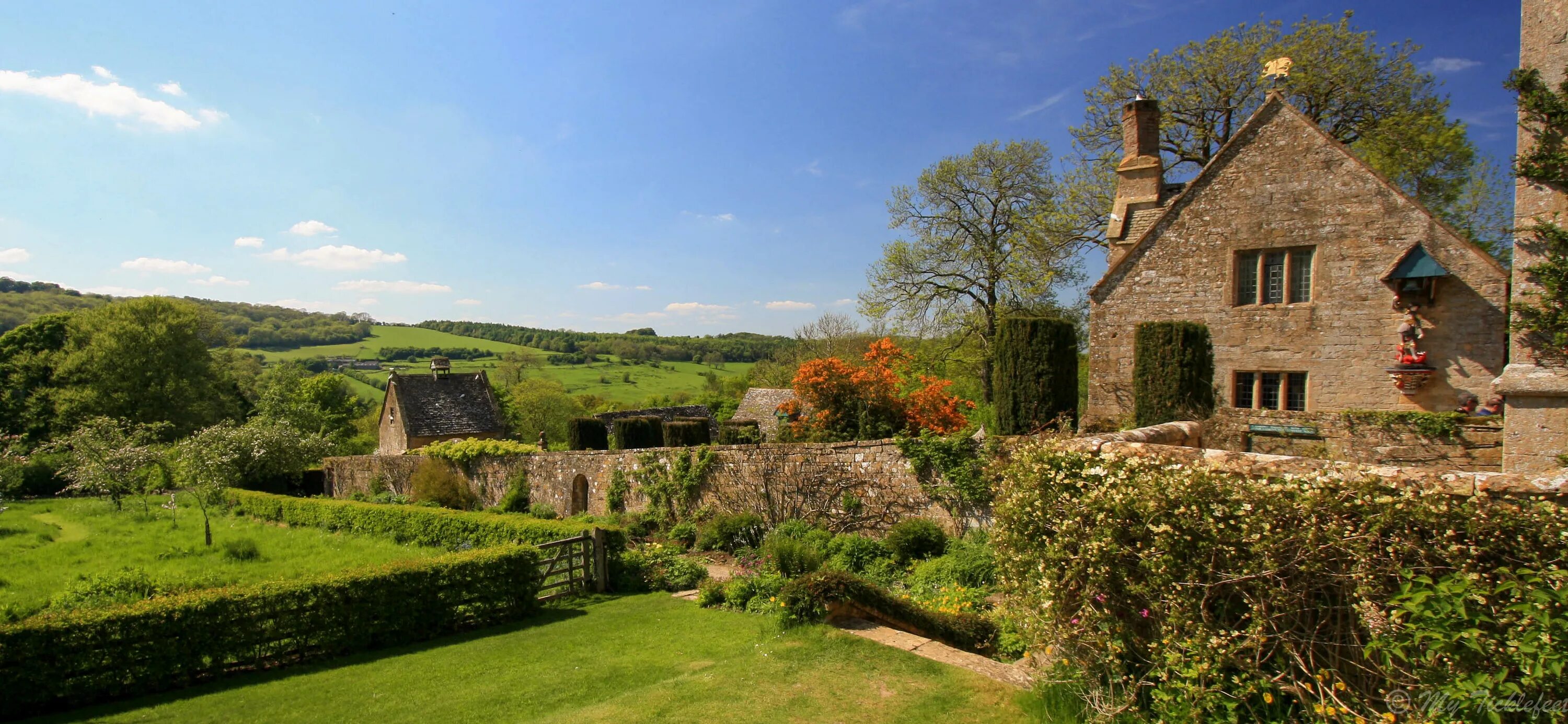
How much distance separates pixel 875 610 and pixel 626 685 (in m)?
3.41

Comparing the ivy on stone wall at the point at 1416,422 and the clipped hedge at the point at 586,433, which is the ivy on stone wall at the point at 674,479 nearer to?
the clipped hedge at the point at 586,433

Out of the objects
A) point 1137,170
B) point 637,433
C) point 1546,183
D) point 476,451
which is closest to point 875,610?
point 1546,183

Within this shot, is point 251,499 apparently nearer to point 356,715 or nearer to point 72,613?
point 72,613

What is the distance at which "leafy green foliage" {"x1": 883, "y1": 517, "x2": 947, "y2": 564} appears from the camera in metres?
13.0

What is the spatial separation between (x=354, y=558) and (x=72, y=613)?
336 inches

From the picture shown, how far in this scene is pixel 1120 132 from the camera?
24641 millimetres

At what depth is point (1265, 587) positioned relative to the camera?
15.3 ft

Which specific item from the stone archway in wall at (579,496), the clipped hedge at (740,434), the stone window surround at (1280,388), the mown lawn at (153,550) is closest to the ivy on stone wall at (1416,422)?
the stone window surround at (1280,388)

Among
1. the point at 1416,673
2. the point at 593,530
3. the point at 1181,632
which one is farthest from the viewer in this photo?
the point at 593,530

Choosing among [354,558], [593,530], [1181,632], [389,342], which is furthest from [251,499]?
[389,342]

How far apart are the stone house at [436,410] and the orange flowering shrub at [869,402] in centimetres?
2657

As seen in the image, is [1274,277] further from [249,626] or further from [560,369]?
[560,369]

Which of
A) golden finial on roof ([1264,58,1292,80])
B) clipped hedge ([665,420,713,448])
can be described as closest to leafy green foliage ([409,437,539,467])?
clipped hedge ([665,420,713,448])

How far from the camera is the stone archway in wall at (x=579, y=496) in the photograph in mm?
21797
